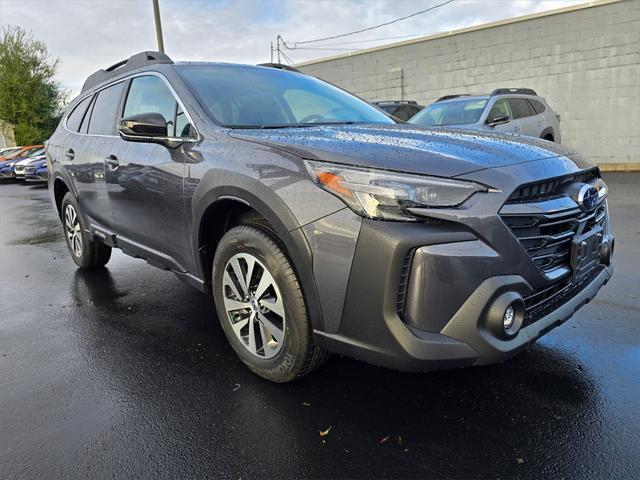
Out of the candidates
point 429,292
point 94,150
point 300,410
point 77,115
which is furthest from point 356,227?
point 77,115

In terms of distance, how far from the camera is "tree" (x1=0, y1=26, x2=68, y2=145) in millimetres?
29984

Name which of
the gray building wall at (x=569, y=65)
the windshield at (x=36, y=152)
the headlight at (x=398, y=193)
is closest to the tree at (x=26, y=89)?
the windshield at (x=36, y=152)

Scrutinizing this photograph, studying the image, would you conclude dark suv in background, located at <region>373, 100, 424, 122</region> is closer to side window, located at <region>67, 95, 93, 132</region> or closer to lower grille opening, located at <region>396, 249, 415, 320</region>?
side window, located at <region>67, 95, 93, 132</region>

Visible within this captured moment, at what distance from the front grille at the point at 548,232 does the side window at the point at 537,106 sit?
8.88 m

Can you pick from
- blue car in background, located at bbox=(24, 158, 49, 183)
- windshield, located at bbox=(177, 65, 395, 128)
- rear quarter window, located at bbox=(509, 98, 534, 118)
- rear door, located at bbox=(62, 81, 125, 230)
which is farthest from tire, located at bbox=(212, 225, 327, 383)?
blue car in background, located at bbox=(24, 158, 49, 183)

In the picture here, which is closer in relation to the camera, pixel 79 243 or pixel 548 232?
pixel 548 232

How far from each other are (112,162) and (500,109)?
24.5ft

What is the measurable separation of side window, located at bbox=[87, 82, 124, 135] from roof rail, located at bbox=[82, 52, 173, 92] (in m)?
0.15

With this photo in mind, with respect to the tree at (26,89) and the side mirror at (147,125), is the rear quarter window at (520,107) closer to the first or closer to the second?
the side mirror at (147,125)

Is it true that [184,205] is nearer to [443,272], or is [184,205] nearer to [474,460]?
[443,272]

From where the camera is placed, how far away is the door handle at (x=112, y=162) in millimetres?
3727

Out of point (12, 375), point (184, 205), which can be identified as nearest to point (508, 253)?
point (184, 205)

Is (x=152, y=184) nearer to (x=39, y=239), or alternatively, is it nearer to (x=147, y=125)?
(x=147, y=125)

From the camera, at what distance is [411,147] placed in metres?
2.30
